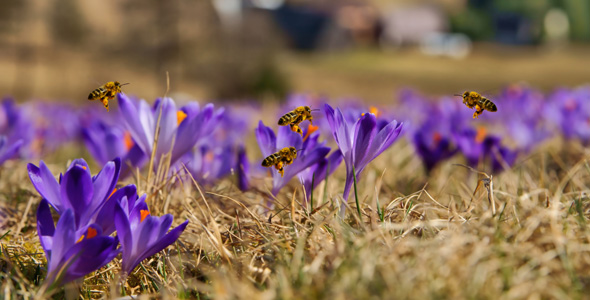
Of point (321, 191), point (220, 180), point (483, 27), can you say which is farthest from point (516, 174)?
point (483, 27)

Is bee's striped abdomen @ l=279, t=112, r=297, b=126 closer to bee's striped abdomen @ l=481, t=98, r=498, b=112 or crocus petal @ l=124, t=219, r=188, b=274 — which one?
crocus petal @ l=124, t=219, r=188, b=274

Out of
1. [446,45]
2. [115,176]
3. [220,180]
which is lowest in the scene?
[446,45]

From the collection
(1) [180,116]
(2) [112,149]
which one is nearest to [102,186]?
(1) [180,116]

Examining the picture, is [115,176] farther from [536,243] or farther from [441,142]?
[441,142]

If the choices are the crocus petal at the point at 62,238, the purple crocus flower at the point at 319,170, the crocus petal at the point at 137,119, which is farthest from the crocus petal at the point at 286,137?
the crocus petal at the point at 62,238

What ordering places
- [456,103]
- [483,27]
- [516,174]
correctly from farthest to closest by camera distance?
[483,27] → [456,103] → [516,174]

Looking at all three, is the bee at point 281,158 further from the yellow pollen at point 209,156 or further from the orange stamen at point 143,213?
the yellow pollen at point 209,156

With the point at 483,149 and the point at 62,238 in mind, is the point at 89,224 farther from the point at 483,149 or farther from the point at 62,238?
the point at 483,149
